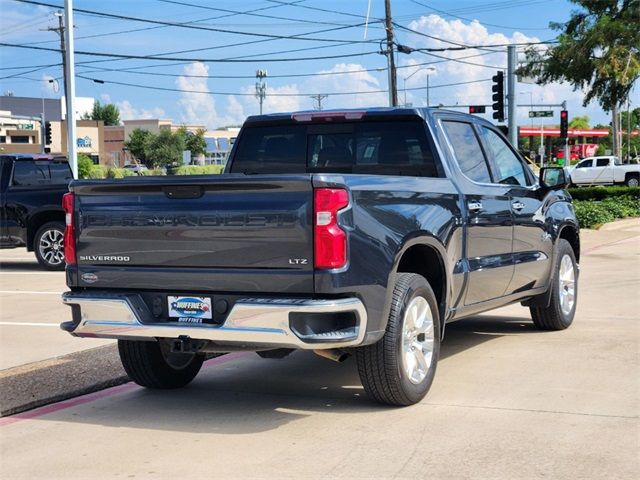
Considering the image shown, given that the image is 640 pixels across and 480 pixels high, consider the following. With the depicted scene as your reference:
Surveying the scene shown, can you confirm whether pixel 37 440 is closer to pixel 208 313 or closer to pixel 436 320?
pixel 208 313

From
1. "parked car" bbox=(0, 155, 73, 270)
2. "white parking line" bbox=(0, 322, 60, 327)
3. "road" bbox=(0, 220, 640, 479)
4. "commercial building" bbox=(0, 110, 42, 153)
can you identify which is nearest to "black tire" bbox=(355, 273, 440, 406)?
"road" bbox=(0, 220, 640, 479)

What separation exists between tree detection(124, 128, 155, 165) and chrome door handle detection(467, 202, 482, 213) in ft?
344

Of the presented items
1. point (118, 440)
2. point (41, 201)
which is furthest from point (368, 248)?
point (41, 201)

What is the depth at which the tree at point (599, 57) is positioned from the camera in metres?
29.9

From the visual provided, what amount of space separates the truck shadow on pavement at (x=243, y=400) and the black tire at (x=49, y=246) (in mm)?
9052

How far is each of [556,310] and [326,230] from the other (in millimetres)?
4234

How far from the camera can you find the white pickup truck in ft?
163

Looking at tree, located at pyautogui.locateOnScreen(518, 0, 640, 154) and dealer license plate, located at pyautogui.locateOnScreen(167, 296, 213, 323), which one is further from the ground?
tree, located at pyautogui.locateOnScreen(518, 0, 640, 154)

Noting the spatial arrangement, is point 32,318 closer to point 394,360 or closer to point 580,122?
point 394,360

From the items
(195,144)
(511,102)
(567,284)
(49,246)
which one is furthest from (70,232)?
(195,144)

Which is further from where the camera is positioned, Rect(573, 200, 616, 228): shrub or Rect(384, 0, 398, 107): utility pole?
Rect(384, 0, 398, 107): utility pole

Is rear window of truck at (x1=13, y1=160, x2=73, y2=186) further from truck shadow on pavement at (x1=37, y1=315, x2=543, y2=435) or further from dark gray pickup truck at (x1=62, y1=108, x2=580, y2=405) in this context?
dark gray pickup truck at (x1=62, y1=108, x2=580, y2=405)

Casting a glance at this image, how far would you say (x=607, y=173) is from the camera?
50.0m

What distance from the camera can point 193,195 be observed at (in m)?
5.69
